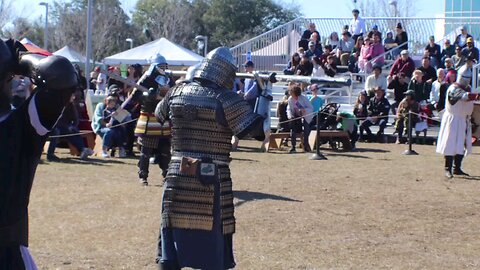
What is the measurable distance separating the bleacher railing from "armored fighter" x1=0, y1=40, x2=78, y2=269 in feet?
78.3

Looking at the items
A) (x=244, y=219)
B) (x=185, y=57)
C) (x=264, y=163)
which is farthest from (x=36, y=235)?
(x=185, y=57)

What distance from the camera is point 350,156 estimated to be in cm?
1723

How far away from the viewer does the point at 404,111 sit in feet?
65.8

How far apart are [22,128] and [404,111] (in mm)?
16996

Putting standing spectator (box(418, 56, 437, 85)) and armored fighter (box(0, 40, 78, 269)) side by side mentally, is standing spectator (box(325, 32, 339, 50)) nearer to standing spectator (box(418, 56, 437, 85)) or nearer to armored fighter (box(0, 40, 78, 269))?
standing spectator (box(418, 56, 437, 85))

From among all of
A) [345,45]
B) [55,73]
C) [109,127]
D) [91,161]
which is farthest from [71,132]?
[55,73]

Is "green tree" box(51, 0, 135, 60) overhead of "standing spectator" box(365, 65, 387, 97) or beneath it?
overhead

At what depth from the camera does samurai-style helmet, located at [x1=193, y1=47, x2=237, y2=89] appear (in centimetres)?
625

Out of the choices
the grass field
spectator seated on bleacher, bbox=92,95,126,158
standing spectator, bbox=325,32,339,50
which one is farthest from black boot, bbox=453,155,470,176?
standing spectator, bbox=325,32,339,50

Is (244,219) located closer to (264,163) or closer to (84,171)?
(84,171)

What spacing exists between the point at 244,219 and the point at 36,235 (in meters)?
2.16

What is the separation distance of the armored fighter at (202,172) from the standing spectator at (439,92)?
1488cm

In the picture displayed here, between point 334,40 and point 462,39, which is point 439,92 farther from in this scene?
point 334,40

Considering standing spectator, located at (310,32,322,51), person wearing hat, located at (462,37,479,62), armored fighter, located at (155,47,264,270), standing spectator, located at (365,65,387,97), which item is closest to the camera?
armored fighter, located at (155,47,264,270)
